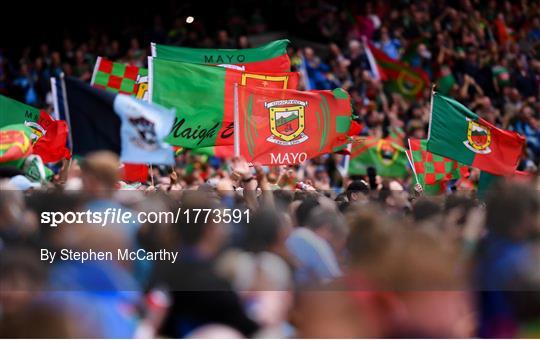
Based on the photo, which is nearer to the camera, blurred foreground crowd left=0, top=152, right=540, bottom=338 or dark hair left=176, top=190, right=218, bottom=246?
blurred foreground crowd left=0, top=152, right=540, bottom=338

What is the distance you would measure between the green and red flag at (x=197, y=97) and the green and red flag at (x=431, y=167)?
83.1 inches

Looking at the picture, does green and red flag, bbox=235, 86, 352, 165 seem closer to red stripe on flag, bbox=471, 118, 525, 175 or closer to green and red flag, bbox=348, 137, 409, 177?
red stripe on flag, bbox=471, 118, 525, 175

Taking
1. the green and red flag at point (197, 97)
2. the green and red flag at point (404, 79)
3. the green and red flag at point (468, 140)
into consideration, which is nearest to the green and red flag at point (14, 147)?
the green and red flag at point (197, 97)

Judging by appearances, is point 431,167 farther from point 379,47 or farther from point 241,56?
point 379,47

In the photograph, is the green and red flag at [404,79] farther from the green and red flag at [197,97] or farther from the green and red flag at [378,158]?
the green and red flag at [197,97]

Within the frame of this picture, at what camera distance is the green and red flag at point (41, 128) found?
10531mm

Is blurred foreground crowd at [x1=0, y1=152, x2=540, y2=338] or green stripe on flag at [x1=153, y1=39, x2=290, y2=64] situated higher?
green stripe on flag at [x1=153, y1=39, x2=290, y2=64]

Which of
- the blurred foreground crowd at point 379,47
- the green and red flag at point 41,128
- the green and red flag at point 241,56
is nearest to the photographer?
the green and red flag at point 41,128

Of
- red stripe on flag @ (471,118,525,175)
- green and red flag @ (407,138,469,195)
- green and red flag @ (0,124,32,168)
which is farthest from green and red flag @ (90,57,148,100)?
green and red flag @ (0,124,32,168)

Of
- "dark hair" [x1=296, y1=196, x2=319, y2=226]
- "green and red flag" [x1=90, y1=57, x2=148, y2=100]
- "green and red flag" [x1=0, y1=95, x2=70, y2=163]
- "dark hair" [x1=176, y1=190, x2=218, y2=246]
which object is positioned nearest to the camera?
"dark hair" [x1=176, y1=190, x2=218, y2=246]

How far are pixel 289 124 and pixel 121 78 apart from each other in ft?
8.79

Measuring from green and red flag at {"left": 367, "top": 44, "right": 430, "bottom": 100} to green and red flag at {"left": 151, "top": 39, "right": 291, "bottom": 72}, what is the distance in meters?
6.82

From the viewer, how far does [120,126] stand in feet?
24.3

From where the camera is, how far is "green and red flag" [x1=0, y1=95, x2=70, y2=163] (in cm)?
1053
